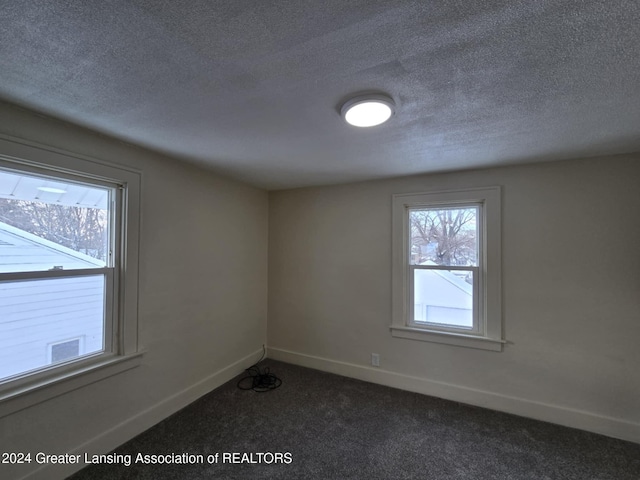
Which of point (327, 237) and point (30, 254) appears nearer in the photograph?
point (30, 254)

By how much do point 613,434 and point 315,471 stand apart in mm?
2345

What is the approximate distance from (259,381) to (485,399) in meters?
2.23

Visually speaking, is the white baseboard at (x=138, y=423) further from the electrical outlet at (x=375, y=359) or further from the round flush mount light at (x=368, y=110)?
the round flush mount light at (x=368, y=110)

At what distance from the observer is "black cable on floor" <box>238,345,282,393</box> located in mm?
2900

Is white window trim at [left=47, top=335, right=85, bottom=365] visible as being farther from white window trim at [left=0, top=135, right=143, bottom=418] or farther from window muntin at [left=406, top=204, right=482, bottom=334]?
window muntin at [left=406, top=204, right=482, bottom=334]

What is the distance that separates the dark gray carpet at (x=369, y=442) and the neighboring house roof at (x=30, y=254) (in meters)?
1.34

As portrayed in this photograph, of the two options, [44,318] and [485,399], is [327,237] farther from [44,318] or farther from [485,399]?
[44,318]

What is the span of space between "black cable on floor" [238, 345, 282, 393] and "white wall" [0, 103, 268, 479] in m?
0.15

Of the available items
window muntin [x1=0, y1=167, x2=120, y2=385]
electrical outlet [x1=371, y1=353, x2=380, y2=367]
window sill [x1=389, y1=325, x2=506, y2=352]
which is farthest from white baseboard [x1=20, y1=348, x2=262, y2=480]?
window sill [x1=389, y1=325, x2=506, y2=352]

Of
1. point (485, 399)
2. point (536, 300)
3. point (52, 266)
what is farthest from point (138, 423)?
point (536, 300)

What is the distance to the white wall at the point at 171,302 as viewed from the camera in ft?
5.62

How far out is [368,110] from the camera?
149 centimetres

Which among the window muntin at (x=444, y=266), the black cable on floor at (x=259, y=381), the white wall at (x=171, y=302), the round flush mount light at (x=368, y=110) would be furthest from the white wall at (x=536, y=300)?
the round flush mount light at (x=368, y=110)

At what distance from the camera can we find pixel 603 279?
2242mm
